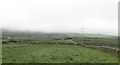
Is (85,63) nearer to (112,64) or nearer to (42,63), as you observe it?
(112,64)

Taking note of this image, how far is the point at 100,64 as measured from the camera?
29.5 meters

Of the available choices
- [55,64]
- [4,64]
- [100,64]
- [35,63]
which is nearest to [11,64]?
[4,64]

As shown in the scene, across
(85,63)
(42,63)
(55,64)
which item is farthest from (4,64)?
(85,63)

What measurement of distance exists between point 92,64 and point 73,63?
290 cm

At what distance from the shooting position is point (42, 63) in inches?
1142

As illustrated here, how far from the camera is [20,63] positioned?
1133 inches

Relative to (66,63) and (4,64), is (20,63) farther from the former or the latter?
(66,63)

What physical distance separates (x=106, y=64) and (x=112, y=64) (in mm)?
983

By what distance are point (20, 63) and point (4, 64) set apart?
7.57 feet

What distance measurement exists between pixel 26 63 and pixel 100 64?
1118 centimetres

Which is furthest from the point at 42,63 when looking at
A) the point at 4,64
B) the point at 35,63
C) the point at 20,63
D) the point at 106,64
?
the point at 106,64

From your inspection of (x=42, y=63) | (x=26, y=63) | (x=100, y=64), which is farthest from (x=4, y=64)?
(x=100, y=64)

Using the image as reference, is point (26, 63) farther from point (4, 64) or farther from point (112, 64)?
point (112, 64)

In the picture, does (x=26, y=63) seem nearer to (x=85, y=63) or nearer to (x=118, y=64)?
(x=85, y=63)
